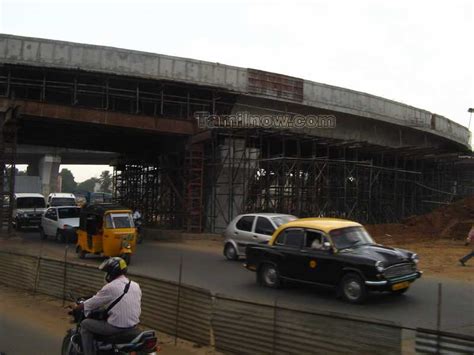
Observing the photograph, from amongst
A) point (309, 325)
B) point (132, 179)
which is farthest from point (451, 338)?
point (132, 179)

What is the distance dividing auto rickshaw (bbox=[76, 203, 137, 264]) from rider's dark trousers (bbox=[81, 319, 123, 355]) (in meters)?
11.0

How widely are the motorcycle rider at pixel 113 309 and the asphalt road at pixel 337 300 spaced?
2.21 m

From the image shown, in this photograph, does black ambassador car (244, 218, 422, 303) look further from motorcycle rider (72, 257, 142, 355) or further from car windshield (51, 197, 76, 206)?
car windshield (51, 197, 76, 206)

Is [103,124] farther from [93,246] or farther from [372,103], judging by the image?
[372,103]

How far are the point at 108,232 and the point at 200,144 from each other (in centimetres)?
1186

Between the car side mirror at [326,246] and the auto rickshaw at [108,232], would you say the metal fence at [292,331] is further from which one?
the auto rickshaw at [108,232]

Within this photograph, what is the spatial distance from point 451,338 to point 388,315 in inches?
175

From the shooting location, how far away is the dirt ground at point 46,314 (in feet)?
24.5

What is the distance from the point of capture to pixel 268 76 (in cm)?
2995

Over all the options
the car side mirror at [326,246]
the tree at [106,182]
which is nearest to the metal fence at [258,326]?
the car side mirror at [326,246]

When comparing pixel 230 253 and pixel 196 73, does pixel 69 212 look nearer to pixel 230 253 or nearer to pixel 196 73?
pixel 196 73

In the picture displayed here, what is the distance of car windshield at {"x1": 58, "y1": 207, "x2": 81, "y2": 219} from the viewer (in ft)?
80.5

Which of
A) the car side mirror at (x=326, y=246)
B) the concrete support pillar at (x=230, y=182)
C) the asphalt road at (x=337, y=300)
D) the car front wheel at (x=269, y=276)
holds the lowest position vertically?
the asphalt road at (x=337, y=300)

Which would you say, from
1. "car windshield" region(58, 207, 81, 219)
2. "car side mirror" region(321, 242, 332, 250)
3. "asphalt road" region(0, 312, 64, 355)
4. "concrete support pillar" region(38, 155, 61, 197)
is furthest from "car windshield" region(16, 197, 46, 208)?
"concrete support pillar" region(38, 155, 61, 197)
